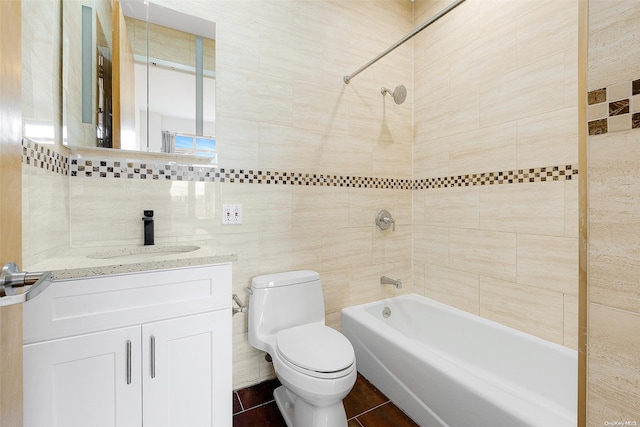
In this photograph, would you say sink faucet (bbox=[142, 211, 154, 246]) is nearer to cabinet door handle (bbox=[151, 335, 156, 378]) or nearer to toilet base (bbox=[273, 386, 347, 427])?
cabinet door handle (bbox=[151, 335, 156, 378])

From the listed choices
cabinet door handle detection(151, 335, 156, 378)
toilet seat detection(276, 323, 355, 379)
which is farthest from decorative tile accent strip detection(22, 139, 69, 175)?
toilet seat detection(276, 323, 355, 379)

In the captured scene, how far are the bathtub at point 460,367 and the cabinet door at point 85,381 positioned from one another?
121 centimetres

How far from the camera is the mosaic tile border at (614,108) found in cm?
45

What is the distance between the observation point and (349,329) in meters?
1.95

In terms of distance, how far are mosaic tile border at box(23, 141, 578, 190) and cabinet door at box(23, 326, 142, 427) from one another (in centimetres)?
61

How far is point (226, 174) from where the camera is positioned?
1651 mm

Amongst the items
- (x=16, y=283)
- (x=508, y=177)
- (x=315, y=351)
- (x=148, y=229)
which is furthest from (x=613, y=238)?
(x=148, y=229)

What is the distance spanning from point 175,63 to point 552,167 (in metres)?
2.08

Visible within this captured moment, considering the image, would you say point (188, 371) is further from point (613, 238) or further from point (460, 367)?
point (613, 238)

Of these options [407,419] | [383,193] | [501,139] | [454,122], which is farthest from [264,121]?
[407,419]

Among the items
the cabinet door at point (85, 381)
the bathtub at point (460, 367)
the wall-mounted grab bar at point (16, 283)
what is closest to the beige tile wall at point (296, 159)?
the bathtub at point (460, 367)

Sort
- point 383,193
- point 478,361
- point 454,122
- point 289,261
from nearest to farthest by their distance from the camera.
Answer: point 478,361, point 289,261, point 454,122, point 383,193

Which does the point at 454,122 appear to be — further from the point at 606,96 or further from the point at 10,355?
the point at 10,355

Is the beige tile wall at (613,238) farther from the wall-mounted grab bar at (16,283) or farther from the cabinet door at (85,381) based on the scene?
the cabinet door at (85,381)
